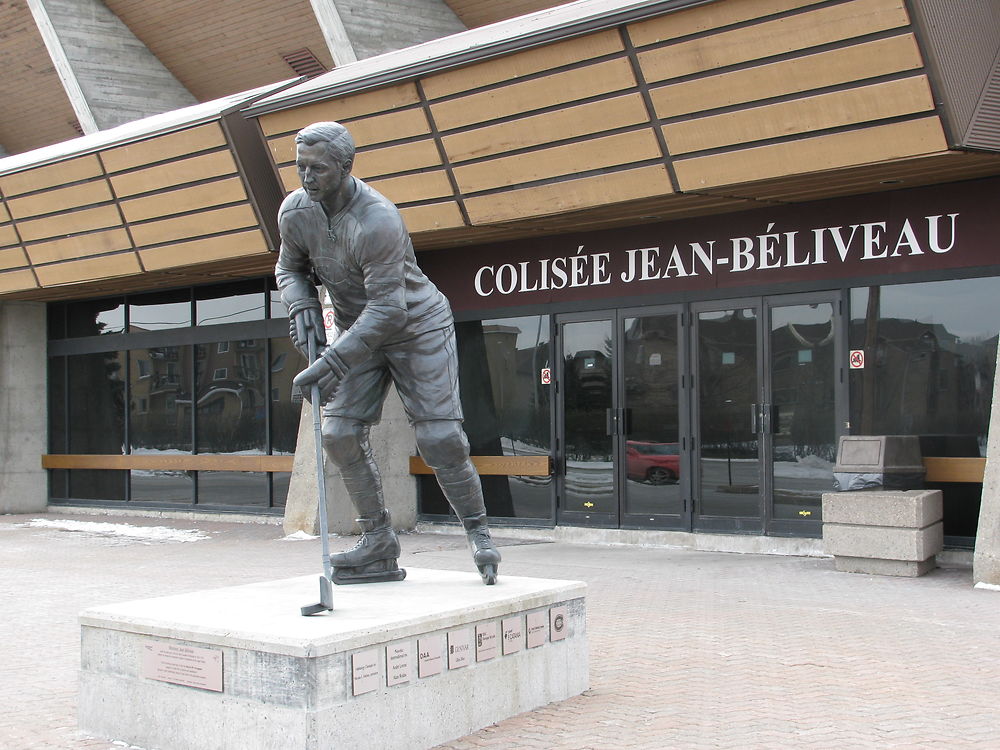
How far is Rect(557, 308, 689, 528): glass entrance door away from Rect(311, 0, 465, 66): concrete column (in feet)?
16.5

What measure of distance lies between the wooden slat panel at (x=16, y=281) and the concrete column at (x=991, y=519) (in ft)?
44.8

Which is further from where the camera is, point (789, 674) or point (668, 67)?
point (668, 67)

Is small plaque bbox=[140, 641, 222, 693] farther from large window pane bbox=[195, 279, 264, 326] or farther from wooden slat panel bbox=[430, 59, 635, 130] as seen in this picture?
large window pane bbox=[195, 279, 264, 326]

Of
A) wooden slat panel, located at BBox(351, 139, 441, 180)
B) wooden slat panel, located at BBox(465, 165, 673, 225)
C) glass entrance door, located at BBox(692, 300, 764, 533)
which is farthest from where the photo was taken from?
wooden slat panel, located at BBox(351, 139, 441, 180)

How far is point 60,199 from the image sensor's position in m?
16.5

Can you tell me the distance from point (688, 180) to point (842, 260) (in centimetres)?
179

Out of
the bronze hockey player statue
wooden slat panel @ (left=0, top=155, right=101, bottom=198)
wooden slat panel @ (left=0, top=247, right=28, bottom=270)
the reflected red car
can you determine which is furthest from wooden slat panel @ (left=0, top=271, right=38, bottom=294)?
the bronze hockey player statue

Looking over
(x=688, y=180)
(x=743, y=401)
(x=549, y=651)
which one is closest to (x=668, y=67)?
(x=688, y=180)

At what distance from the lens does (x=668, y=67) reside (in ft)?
35.1

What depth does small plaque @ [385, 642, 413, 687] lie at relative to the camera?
16.3ft

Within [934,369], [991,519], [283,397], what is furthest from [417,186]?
[991,519]

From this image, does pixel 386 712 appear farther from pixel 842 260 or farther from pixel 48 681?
pixel 842 260

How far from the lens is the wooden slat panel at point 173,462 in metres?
16.9

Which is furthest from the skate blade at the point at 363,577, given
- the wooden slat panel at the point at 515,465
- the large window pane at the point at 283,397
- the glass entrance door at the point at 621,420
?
the large window pane at the point at 283,397
